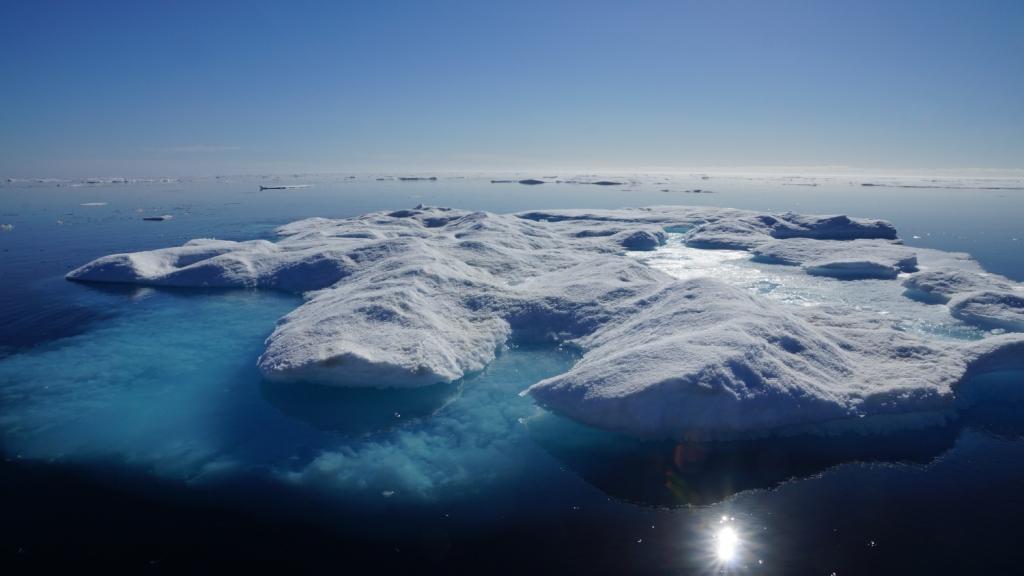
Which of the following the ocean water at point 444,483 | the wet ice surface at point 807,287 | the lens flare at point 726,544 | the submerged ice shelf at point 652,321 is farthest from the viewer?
the wet ice surface at point 807,287

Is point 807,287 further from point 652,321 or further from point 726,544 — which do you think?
point 726,544

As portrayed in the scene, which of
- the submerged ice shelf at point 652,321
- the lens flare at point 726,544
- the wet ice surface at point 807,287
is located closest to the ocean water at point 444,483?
the lens flare at point 726,544

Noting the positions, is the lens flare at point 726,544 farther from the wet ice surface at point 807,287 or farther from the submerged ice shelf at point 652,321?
the wet ice surface at point 807,287

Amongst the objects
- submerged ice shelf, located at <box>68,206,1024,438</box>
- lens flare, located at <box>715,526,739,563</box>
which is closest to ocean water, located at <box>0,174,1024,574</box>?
lens flare, located at <box>715,526,739,563</box>

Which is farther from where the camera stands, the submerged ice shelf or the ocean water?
the submerged ice shelf

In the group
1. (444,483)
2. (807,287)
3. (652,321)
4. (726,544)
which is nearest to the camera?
(726,544)

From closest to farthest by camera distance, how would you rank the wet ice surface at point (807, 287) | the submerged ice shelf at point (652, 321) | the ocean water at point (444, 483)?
the ocean water at point (444, 483) → the submerged ice shelf at point (652, 321) → the wet ice surface at point (807, 287)

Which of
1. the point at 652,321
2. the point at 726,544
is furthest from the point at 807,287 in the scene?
the point at 726,544

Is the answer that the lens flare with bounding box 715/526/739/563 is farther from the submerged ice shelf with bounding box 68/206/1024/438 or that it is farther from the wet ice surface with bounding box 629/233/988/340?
the wet ice surface with bounding box 629/233/988/340
